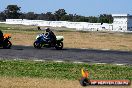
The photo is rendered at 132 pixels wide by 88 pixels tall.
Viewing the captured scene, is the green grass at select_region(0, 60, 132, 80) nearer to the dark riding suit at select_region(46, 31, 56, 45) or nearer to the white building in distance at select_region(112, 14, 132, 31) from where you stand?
the dark riding suit at select_region(46, 31, 56, 45)

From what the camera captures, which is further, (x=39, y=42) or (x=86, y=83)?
(x=39, y=42)

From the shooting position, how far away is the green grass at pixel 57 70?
1617 cm

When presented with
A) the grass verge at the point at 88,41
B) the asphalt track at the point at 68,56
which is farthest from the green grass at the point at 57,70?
the grass verge at the point at 88,41

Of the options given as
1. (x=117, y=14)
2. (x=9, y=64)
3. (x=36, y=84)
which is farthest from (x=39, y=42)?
(x=117, y=14)

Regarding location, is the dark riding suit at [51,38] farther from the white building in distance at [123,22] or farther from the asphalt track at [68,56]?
the white building in distance at [123,22]

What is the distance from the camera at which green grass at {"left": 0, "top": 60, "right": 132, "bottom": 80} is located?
53.1 feet

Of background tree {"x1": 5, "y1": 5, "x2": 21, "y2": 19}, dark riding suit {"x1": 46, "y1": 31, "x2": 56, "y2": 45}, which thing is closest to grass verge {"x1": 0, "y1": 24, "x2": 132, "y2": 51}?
dark riding suit {"x1": 46, "y1": 31, "x2": 56, "y2": 45}

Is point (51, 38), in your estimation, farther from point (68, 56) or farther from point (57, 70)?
point (57, 70)

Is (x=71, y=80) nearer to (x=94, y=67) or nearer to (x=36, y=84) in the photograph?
(x=36, y=84)

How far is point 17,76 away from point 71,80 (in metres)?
2.19

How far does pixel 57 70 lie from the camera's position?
17922mm

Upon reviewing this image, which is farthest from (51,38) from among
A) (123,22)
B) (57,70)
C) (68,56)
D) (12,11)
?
(12,11)

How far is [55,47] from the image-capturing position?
101 feet

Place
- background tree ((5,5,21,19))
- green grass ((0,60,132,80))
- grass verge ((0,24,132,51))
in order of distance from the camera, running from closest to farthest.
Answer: green grass ((0,60,132,80))
grass verge ((0,24,132,51))
background tree ((5,5,21,19))
